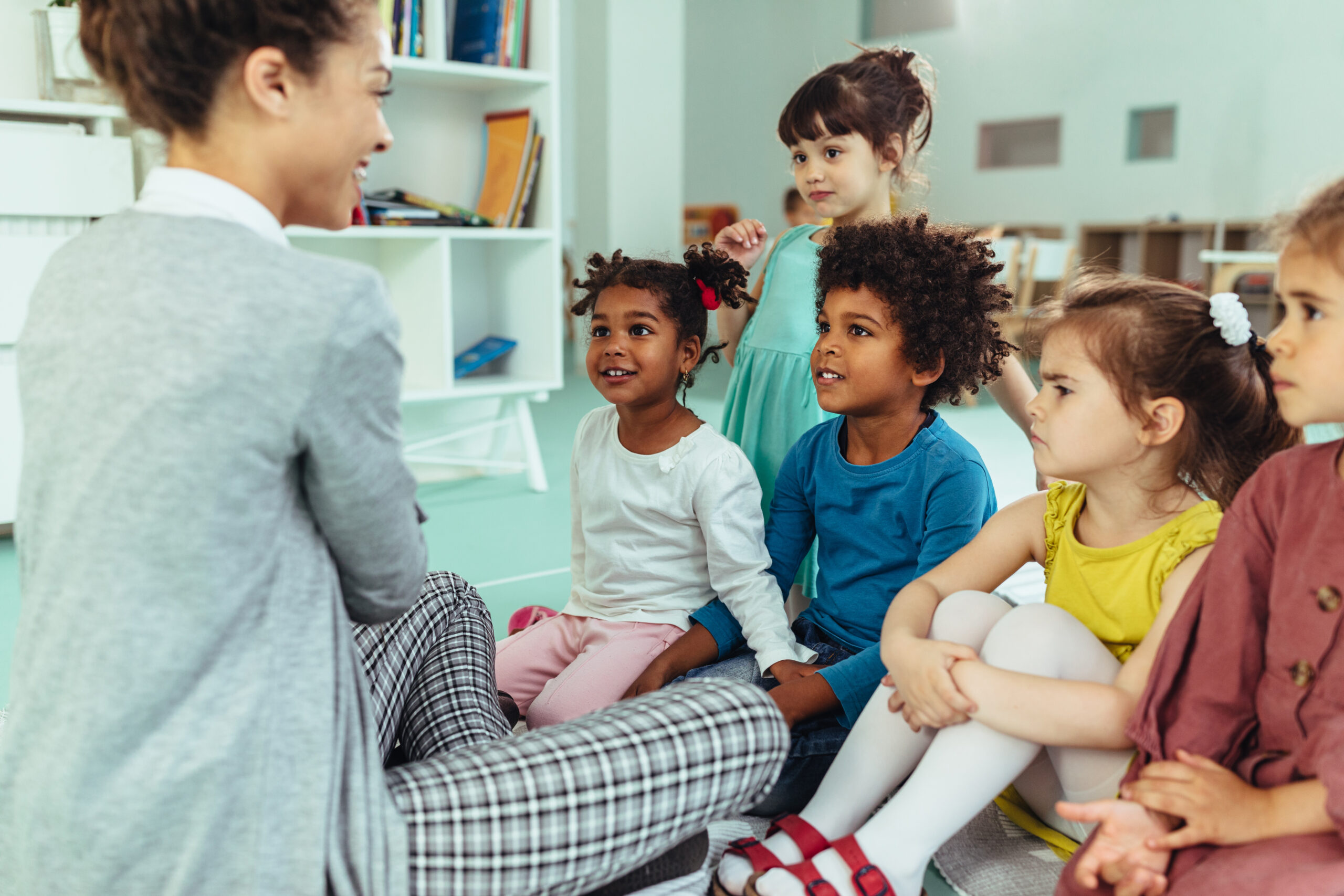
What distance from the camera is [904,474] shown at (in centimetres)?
141

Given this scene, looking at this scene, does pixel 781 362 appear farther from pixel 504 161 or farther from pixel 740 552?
pixel 504 161

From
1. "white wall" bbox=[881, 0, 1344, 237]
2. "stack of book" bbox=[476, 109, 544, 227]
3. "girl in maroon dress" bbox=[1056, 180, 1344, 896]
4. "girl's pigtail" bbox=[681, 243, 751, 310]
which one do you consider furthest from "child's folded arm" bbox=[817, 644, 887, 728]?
"white wall" bbox=[881, 0, 1344, 237]

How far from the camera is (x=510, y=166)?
3.12 metres

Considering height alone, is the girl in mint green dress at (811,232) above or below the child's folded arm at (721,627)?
above

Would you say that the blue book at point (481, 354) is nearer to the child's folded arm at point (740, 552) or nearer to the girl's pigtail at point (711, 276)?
the girl's pigtail at point (711, 276)

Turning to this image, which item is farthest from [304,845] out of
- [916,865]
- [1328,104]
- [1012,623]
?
[1328,104]

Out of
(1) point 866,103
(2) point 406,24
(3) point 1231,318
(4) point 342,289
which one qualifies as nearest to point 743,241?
(1) point 866,103

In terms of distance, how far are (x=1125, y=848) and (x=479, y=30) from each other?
9.05 feet

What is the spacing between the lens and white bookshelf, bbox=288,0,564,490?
2.97 metres

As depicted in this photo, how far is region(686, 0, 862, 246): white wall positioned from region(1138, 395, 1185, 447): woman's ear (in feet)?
25.6

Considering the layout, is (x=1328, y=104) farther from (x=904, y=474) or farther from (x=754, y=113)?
(x=904, y=474)

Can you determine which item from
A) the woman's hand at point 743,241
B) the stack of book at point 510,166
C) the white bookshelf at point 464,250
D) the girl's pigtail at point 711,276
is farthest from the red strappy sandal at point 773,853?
the stack of book at point 510,166

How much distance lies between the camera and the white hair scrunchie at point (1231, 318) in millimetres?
1062

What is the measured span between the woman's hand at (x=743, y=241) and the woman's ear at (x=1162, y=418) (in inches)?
30.5
